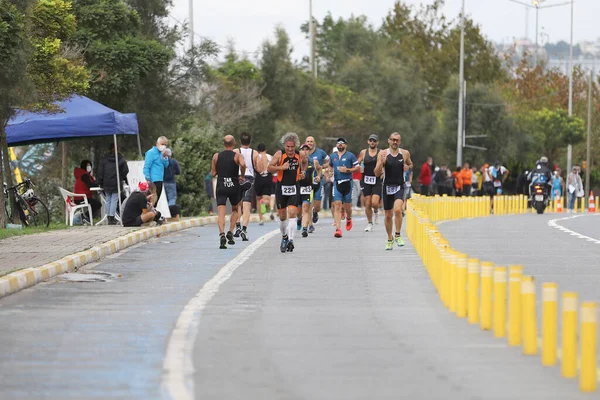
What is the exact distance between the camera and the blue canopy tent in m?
26.3

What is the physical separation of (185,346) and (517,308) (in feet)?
8.00

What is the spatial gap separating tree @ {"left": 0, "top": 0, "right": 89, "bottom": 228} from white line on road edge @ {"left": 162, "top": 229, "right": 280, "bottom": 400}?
556 centimetres

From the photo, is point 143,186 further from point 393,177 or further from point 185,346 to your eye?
point 185,346

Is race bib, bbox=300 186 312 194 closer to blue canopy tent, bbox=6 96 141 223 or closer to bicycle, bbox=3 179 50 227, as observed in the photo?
blue canopy tent, bbox=6 96 141 223

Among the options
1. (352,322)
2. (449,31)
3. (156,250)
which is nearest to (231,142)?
(156,250)

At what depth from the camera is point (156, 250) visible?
21562 mm

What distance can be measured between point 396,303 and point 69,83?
13.6 metres

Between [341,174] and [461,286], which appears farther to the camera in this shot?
[341,174]

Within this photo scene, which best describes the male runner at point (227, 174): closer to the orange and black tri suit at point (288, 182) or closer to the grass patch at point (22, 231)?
the orange and black tri suit at point (288, 182)

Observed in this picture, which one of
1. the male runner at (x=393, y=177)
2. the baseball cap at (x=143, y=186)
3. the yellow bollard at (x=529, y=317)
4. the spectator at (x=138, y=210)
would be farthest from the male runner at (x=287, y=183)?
the yellow bollard at (x=529, y=317)

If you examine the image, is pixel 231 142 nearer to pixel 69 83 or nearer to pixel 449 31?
pixel 69 83

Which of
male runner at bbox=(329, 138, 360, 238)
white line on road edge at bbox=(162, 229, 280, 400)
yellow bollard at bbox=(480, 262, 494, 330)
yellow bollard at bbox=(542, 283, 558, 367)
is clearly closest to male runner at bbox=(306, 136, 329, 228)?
male runner at bbox=(329, 138, 360, 238)

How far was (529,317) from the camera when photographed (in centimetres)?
911

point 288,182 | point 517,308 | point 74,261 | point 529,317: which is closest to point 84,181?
point 288,182
